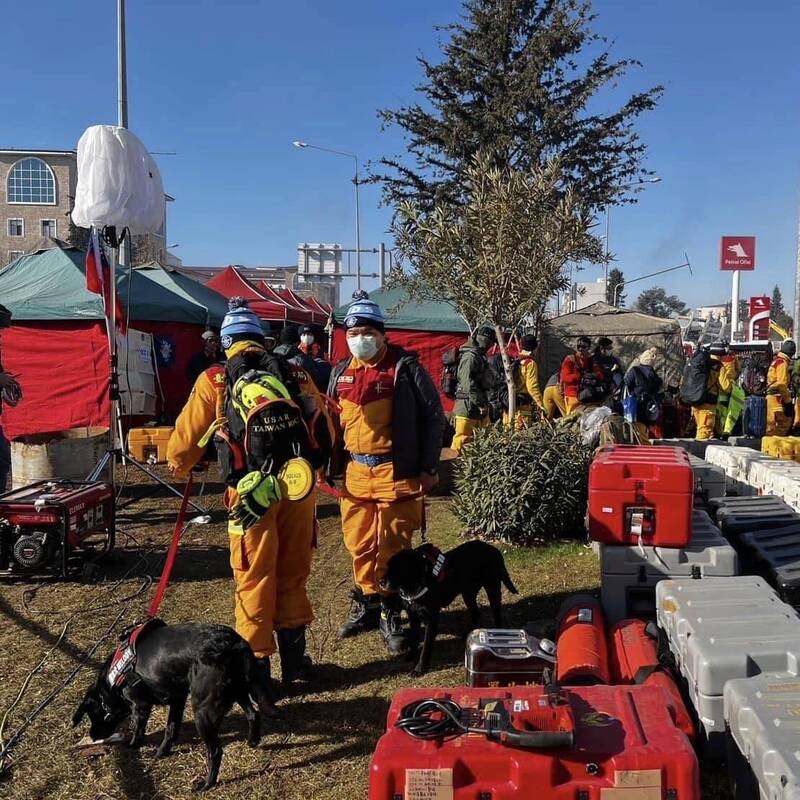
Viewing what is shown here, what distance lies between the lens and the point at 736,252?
22.1 m

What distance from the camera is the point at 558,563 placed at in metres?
5.95

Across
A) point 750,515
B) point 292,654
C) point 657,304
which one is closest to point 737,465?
point 750,515

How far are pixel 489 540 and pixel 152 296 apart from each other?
8.55 meters

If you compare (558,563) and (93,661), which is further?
(558,563)

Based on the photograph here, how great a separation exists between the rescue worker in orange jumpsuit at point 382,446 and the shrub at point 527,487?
179 cm

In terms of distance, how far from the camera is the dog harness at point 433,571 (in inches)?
164

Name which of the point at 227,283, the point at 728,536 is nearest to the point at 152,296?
the point at 227,283

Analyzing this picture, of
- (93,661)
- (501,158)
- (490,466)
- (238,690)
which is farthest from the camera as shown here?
(501,158)

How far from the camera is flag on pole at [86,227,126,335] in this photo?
25.7 feet

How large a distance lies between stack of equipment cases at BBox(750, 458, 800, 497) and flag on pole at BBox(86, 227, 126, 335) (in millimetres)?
6573

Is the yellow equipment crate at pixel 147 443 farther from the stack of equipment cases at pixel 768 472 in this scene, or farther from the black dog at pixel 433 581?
the stack of equipment cases at pixel 768 472

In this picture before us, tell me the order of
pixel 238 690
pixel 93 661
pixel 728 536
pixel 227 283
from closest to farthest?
pixel 238 690 → pixel 93 661 → pixel 728 536 → pixel 227 283

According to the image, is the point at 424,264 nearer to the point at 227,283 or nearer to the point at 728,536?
the point at 728,536

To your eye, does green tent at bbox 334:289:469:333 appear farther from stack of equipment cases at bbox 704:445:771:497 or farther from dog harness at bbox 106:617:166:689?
dog harness at bbox 106:617:166:689
